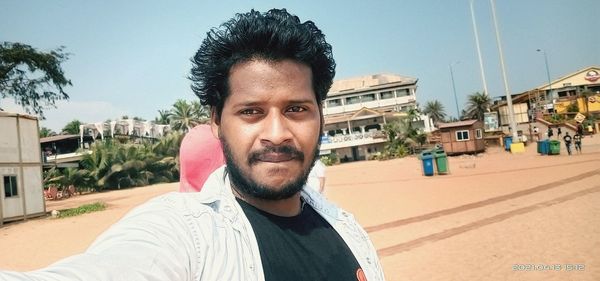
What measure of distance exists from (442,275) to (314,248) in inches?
182

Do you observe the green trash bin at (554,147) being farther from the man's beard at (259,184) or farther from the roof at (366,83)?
the roof at (366,83)

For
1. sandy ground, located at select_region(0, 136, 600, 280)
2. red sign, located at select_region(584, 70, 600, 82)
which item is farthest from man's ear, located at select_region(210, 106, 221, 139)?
red sign, located at select_region(584, 70, 600, 82)

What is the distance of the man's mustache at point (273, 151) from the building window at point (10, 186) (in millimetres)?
18028

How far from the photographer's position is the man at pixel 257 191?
1054 millimetres

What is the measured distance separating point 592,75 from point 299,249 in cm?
7171

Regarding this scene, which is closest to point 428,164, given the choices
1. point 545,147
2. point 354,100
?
point 545,147

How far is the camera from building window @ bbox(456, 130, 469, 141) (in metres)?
29.6

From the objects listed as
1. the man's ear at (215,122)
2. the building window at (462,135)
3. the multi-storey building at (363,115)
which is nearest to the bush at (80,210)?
the man's ear at (215,122)

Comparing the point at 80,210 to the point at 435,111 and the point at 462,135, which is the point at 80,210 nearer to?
the point at 462,135

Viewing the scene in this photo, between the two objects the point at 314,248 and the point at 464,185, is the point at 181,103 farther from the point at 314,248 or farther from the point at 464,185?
the point at 314,248

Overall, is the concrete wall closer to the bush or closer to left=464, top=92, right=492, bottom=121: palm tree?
the bush

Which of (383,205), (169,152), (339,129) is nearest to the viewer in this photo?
(383,205)

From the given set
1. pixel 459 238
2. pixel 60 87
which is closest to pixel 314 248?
pixel 459 238

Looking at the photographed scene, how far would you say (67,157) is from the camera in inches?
1469
